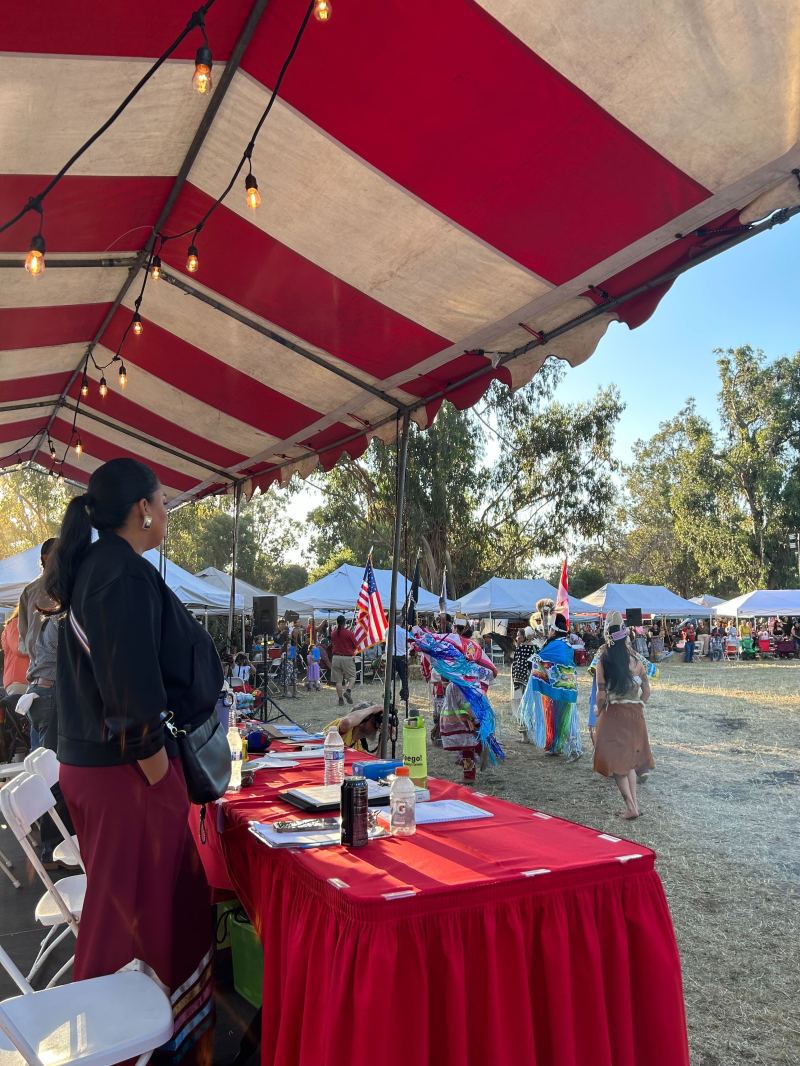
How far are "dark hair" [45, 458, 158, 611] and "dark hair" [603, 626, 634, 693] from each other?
460 centimetres

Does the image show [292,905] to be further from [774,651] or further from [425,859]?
[774,651]

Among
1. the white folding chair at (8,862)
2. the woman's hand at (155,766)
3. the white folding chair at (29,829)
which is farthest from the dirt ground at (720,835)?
the white folding chair at (8,862)

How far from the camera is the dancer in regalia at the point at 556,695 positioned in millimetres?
8344

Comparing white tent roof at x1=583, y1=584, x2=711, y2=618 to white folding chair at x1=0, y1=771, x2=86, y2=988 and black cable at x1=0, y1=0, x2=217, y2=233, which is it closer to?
white folding chair at x1=0, y1=771, x2=86, y2=988

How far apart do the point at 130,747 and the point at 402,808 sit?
75 centimetres

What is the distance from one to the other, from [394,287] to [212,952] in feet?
8.93

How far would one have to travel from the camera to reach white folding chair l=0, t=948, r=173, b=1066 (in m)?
1.58

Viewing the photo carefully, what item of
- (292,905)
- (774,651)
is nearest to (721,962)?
(292,905)

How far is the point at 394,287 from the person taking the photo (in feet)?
11.5

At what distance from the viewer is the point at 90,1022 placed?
1.72 m

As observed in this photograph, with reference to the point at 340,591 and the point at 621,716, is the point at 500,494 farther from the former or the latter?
the point at 621,716

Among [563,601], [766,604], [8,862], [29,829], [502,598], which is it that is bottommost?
[8,862]

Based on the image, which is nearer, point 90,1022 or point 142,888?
point 90,1022

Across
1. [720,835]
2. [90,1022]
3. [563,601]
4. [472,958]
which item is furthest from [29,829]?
[563,601]
